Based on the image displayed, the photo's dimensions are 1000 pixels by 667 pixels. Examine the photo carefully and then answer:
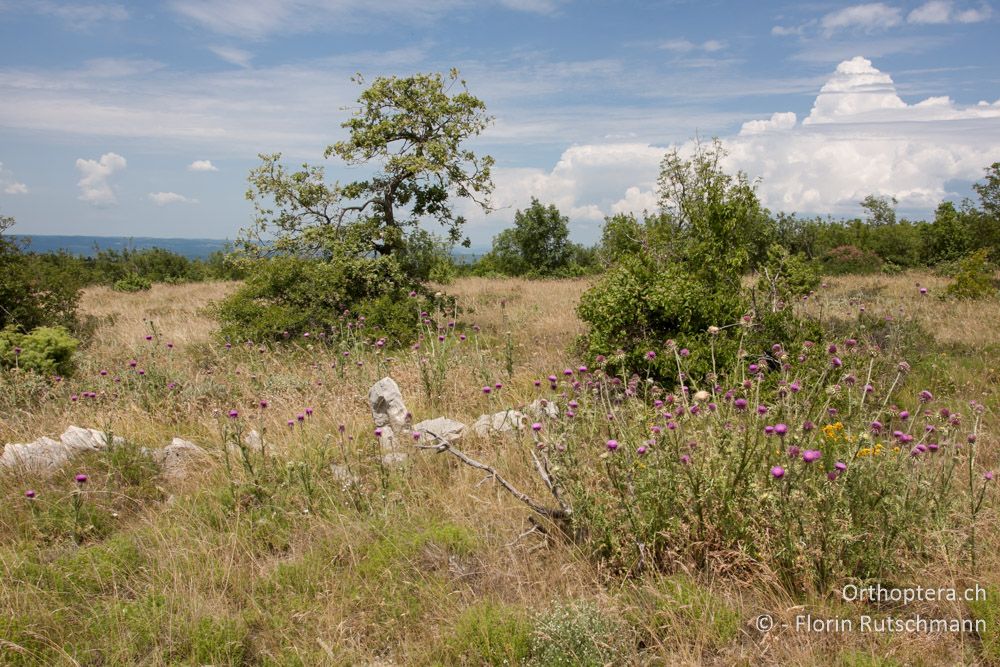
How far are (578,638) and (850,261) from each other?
83.8 feet

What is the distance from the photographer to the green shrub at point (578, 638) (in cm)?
256

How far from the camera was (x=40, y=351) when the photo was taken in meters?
7.52

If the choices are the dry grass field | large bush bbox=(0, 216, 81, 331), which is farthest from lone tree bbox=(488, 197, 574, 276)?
the dry grass field

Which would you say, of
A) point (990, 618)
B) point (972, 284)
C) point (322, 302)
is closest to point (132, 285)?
point (322, 302)

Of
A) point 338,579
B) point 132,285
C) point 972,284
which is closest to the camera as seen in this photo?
point 338,579

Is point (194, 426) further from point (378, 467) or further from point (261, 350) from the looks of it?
point (261, 350)

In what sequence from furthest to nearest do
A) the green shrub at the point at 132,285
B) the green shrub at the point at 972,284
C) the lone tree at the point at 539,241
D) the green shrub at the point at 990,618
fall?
1. the lone tree at the point at 539,241
2. the green shrub at the point at 132,285
3. the green shrub at the point at 972,284
4. the green shrub at the point at 990,618

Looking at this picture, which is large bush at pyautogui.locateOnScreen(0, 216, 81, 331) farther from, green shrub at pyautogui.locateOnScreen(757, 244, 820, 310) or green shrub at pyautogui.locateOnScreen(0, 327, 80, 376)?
green shrub at pyautogui.locateOnScreen(757, 244, 820, 310)

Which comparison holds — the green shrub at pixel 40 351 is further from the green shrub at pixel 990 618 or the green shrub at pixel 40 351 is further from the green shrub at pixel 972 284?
the green shrub at pixel 972 284

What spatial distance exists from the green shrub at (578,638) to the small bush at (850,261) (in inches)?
885

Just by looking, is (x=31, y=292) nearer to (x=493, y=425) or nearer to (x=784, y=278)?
(x=493, y=425)

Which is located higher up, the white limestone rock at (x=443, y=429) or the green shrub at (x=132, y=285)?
the green shrub at (x=132, y=285)

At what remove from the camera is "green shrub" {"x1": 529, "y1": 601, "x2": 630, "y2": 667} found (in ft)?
8.39

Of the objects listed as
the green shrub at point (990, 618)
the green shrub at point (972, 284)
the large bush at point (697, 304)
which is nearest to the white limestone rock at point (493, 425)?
the large bush at point (697, 304)
